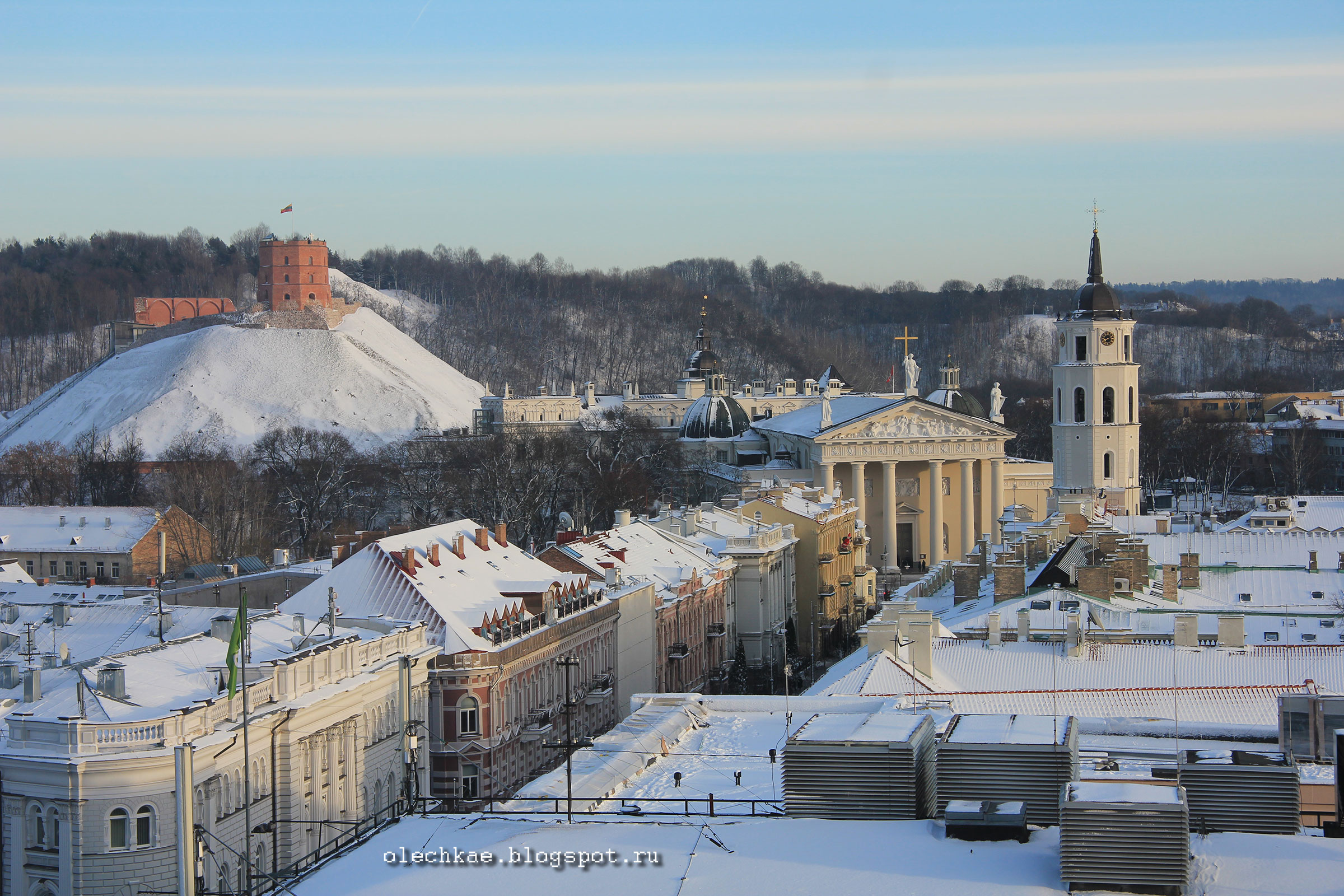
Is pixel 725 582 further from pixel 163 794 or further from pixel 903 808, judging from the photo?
pixel 903 808

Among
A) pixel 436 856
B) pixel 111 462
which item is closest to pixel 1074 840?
pixel 436 856

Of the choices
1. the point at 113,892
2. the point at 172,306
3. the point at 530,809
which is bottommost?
the point at 113,892

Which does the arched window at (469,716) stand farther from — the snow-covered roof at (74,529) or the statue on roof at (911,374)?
the statue on roof at (911,374)

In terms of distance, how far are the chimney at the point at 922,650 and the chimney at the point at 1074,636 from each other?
2.91 meters

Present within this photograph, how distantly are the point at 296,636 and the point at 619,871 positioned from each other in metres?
18.7

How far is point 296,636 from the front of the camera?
37.0 metres

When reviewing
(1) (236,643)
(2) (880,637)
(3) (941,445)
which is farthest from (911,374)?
(1) (236,643)

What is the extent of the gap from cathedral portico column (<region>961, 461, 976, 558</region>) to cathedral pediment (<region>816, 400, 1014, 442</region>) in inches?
77.6

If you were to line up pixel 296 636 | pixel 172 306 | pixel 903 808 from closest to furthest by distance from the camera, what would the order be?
pixel 903 808 → pixel 296 636 → pixel 172 306

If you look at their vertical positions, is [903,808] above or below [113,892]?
above

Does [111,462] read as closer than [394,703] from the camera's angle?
No

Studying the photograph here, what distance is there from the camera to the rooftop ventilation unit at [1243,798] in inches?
794

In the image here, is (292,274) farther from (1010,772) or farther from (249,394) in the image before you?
(1010,772)

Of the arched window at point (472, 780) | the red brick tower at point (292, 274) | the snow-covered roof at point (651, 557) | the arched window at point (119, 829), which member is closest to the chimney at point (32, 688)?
the arched window at point (119, 829)
